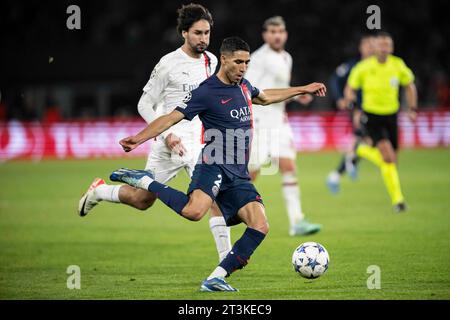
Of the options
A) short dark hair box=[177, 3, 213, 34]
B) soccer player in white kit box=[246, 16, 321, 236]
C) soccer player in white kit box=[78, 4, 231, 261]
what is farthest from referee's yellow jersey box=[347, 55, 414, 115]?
short dark hair box=[177, 3, 213, 34]

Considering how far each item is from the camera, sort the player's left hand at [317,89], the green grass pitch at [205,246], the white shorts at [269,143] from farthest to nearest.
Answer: the white shorts at [269,143], the player's left hand at [317,89], the green grass pitch at [205,246]

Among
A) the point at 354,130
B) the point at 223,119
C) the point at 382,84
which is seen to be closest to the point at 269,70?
the point at 382,84

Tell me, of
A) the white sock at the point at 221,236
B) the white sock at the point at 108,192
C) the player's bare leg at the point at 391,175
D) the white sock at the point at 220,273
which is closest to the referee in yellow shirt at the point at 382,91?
the player's bare leg at the point at 391,175

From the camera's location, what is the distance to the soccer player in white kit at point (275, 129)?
38.0ft

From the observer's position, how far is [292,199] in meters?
11.6

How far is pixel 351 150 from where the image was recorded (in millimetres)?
17312

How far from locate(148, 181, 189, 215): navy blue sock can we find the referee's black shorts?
727 centimetres

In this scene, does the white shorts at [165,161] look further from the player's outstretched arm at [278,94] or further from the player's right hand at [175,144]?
the player's outstretched arm at [278,94]

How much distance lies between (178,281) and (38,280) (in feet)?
4.41

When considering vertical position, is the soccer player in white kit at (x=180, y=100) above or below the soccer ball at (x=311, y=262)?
above

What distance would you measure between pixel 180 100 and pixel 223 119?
3.80 ft

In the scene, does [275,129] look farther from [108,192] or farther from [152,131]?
[152,131]

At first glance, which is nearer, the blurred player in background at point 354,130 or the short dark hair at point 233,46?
the short dark hair at point 233,46
